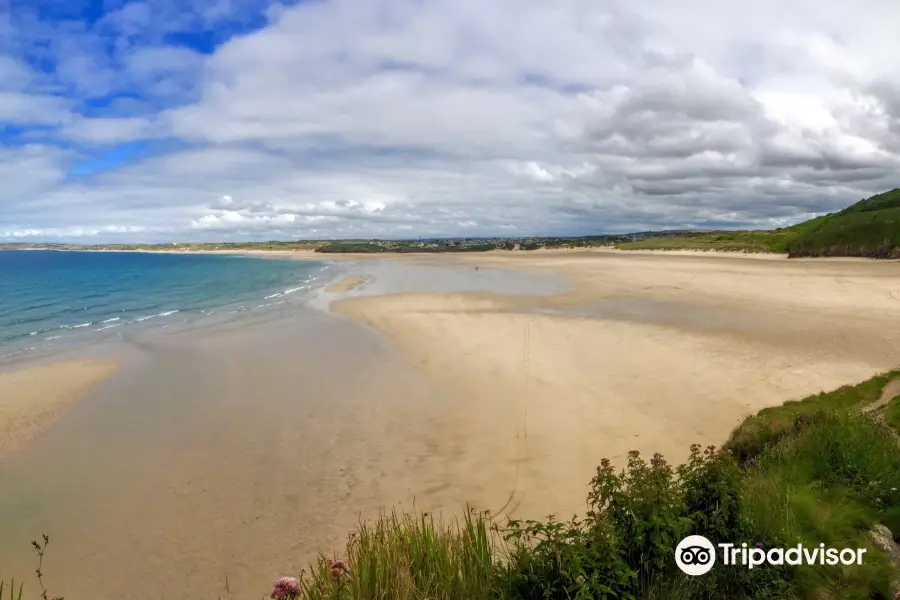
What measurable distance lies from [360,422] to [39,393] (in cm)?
976

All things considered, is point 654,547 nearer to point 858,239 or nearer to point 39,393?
point 39,393

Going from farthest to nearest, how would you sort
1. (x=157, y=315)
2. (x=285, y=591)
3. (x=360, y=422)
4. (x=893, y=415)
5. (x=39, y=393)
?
(x=157, y=315) < (x=39, y=393) < (x=360, y=422) < (x=893, y=415) < (x=285, y=591)

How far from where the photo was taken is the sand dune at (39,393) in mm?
12070

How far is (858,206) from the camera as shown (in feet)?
232

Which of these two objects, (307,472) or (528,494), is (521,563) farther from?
(307,472)

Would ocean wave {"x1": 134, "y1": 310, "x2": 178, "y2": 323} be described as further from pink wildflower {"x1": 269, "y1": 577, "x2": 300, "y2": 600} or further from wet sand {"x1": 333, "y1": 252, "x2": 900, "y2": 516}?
pink wildflower {"x1": 269, "y1": 577, "x2": 300, "y2": 600}

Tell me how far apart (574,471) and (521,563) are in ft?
16.5

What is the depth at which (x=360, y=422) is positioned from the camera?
11.8 meters

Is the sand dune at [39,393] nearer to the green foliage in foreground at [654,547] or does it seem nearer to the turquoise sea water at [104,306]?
the turquoise sea water at [104,306]

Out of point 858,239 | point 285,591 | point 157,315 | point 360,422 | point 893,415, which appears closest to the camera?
point 285,591

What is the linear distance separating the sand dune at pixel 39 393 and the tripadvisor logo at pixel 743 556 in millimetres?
12689

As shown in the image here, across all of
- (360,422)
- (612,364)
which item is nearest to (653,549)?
(360,422)

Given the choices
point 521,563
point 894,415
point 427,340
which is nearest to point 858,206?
point 427,340

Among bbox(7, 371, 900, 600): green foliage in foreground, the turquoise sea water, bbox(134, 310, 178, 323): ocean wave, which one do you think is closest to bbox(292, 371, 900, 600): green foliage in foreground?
bbox(7, 371, 900, 600): green foliage in foreground
